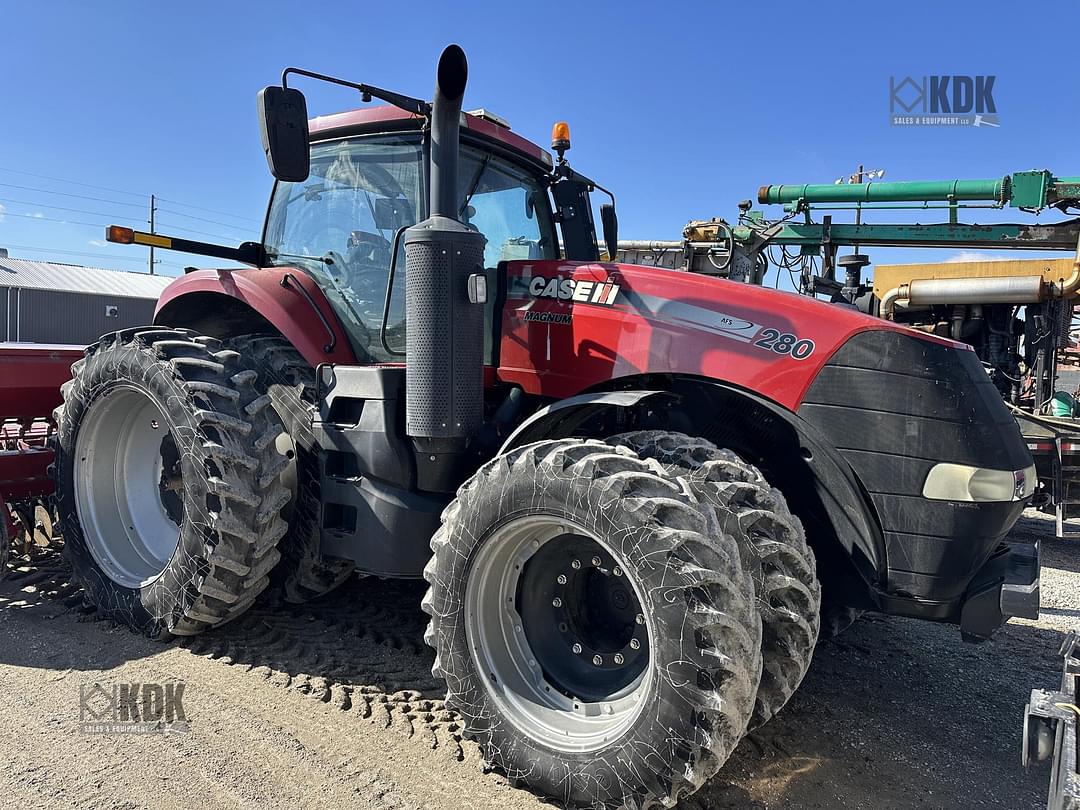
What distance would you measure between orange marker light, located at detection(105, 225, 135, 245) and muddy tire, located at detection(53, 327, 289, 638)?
465mm

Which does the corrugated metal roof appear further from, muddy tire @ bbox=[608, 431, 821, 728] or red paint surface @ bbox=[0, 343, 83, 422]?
muddy tire @ bbox=[608, 431, 821, 728]

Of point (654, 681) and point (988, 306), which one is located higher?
point (988, 306)

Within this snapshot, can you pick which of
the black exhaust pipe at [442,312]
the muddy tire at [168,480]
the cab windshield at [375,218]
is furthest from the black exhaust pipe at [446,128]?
the muddy tire at [168,480]

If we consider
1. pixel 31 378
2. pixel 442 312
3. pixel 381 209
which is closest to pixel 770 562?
pixel 442 312

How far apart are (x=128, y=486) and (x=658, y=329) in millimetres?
3048

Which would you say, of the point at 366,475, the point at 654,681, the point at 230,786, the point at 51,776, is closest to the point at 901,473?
the point at 654,681

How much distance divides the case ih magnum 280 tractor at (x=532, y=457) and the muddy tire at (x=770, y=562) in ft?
0.03

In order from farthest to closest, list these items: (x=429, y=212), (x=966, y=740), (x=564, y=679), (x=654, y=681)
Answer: (x=429, y=212) < (x=966, y=740) < (x=564, y=679) < (x=654, y=681)

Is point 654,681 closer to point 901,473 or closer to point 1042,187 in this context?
point 901,473

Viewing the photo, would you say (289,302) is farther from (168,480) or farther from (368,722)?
(368,722)

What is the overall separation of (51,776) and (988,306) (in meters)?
9.34

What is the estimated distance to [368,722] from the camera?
2.98 m

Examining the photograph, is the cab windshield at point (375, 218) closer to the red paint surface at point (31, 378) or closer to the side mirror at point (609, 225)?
the side mirror at point (609, 225)

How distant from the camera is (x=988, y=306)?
28.4ft
